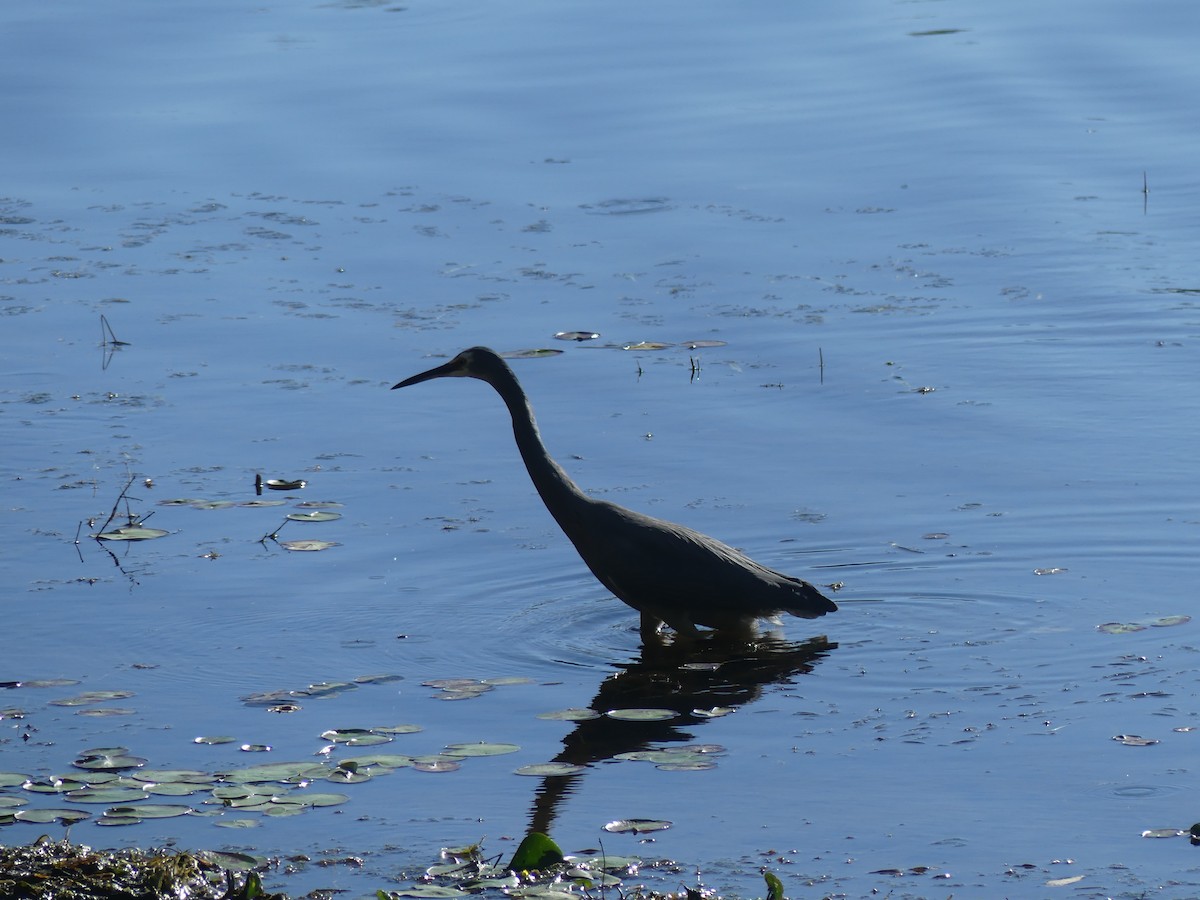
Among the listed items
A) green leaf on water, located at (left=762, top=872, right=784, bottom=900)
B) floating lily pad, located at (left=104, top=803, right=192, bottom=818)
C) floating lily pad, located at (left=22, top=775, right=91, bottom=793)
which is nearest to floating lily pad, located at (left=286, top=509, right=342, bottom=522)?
floating lily pad, located at (left=22, top=775, right=91, bottom=793)

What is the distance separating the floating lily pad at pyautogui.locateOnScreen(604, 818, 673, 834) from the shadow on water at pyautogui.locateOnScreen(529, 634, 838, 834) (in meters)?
0.21

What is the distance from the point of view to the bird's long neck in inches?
332

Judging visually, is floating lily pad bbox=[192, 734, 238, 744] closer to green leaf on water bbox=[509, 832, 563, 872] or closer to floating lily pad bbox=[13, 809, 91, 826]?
floating lily pad bbox=[13, 809, 91, 826]

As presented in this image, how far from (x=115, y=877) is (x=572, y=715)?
7.16ft

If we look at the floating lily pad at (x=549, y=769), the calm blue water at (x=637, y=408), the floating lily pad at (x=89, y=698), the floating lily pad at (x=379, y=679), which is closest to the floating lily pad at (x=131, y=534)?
the calm blue water at (x=637, y=408)

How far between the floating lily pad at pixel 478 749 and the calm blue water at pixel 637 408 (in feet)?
0.16

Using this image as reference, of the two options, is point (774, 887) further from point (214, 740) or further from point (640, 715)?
point (214, 740)

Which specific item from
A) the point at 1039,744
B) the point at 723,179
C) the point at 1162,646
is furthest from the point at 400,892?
the point at 723,179

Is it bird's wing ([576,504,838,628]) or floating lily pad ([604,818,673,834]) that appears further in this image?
bird's wing ([576,504,838,628])

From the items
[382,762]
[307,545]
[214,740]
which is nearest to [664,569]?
[307,545]

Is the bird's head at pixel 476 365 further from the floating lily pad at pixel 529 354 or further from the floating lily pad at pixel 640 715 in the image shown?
the floating lily pad at pixel 529 354

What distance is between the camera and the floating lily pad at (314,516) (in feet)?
30.6

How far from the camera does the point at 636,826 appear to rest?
598 cm

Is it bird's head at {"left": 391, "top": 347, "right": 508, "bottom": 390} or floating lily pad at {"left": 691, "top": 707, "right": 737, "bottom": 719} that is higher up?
bird's head at {"left": 391, "top": 347, "right": 508, "bottom": 390}
